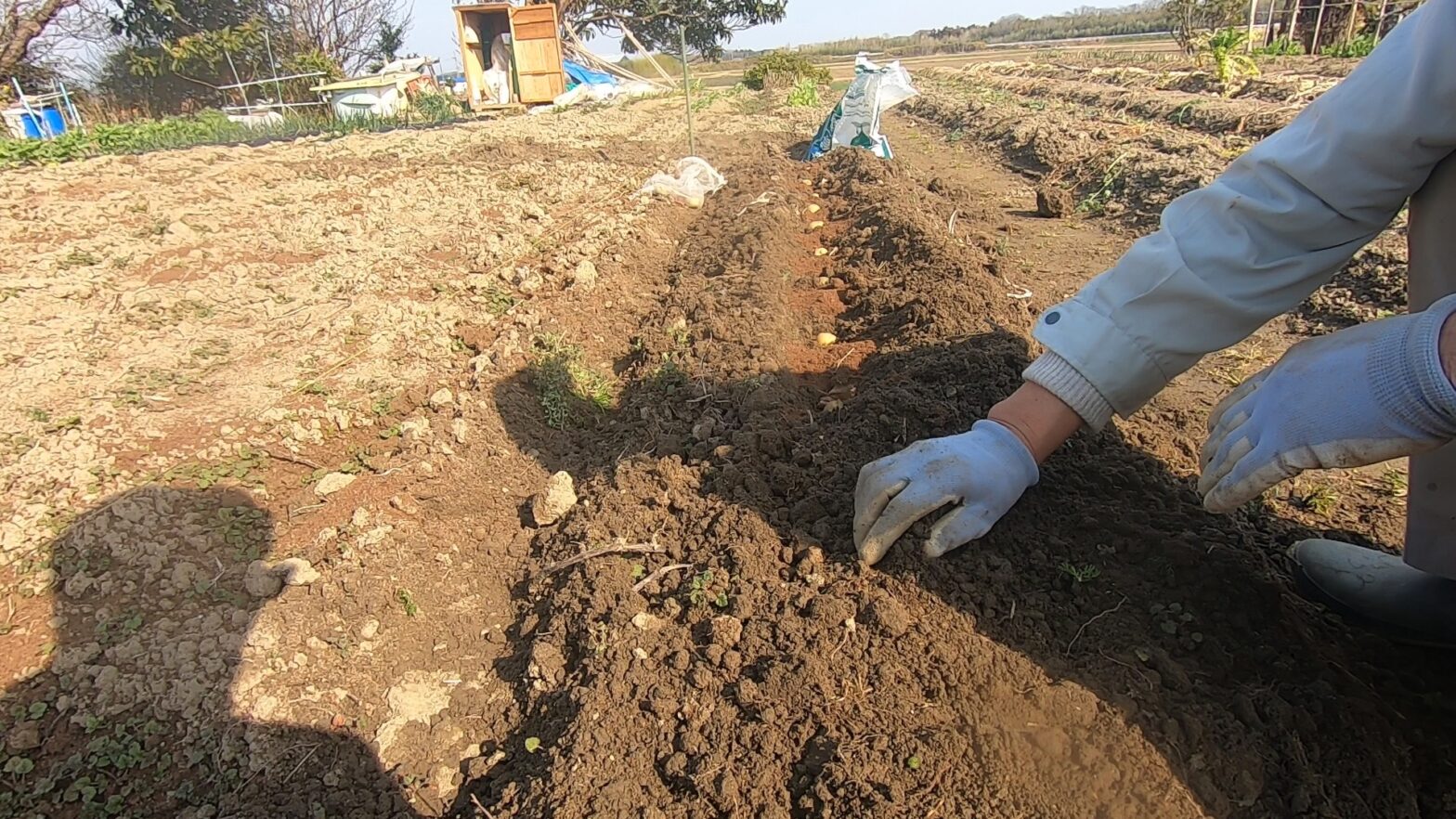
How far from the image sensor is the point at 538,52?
1648cm

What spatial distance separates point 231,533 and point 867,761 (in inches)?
92.8

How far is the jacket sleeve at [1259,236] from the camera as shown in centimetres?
141

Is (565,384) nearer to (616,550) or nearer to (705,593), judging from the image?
(616,550)

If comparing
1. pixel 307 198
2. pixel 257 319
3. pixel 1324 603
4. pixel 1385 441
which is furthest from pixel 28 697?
pixel 307 198

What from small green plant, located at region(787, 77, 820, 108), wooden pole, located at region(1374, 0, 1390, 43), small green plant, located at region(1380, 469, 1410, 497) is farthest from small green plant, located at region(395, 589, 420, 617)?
wooden pole, located at region(1374, 0, 1390, 43)

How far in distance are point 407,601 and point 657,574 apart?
871mm

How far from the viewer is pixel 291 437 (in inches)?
122

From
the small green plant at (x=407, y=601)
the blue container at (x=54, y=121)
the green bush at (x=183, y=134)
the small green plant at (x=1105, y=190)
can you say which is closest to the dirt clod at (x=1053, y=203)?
the small green plant at (x=1105, y=190)

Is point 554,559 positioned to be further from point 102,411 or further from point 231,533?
point 102,411

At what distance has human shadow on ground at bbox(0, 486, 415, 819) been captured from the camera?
1.80 m

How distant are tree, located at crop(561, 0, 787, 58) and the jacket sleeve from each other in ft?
90.8

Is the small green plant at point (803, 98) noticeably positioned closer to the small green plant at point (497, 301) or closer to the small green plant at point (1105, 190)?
the small green plant at point (1105, 190)

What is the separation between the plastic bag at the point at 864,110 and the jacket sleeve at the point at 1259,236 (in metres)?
7.14

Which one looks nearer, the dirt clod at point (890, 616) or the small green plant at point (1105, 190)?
the dirt clod at point (890, 616)
